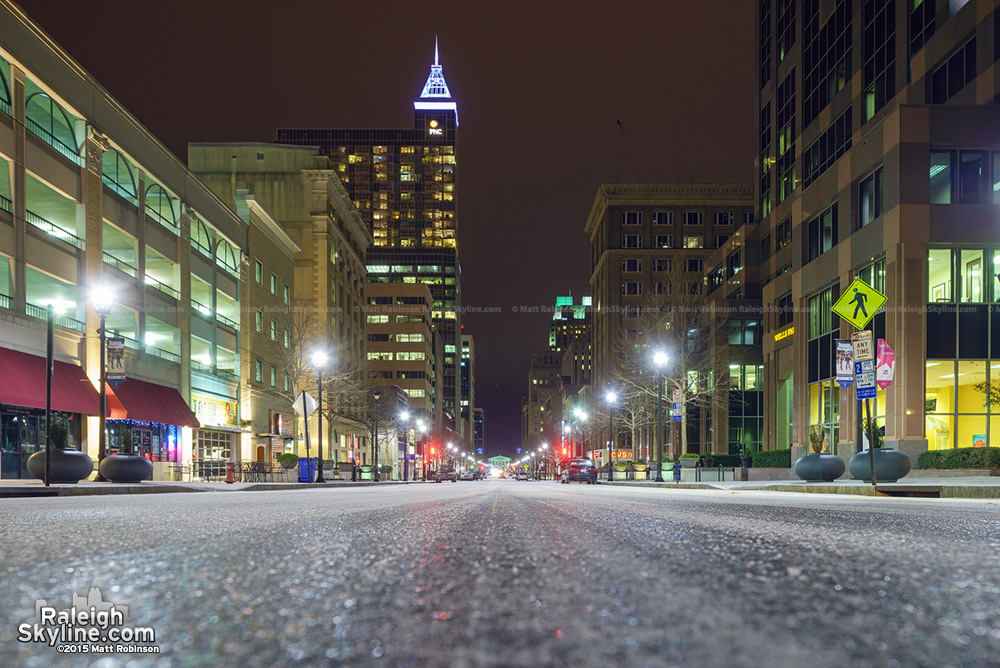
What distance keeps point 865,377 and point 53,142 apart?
→ 112ft

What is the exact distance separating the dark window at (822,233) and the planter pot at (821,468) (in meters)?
18.6

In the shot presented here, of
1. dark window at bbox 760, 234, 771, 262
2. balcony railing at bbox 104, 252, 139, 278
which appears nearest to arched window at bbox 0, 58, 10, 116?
balcony railing at bbox 104, 252, 139, 278

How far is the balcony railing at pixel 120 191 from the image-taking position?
37.3 meters

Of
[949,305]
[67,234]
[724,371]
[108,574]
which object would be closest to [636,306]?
[724,371]

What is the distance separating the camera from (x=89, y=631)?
121 centimetres

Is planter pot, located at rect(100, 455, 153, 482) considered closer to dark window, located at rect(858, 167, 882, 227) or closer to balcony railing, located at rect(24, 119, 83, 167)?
balcony railing, located at rect(24, 119, 83, 167)

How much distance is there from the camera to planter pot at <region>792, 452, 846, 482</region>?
25422mm

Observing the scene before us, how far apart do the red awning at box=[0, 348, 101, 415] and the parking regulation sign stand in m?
27.5

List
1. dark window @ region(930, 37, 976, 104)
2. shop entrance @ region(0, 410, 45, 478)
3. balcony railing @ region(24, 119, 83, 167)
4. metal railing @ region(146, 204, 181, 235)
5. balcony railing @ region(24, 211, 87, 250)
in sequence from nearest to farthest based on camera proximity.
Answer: shop entrance @ region(0, 410, 45, 478)
balcony railing @ region(24, 211, 87, 250)
balcony railing @ region(24, 119, 83, 167)
dark window @ region(930, 37, 976, 104)
metal railing @ region(146, 204, 181, 235)

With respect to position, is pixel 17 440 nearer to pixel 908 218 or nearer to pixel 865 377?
pixel 865 377

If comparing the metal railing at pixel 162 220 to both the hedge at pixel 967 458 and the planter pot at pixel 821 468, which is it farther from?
the hedge at pixel 967 458

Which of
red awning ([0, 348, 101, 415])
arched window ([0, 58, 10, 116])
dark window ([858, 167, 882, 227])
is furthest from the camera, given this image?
dark window ([858, 167, 882, 227])

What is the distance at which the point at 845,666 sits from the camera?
3.26 feet

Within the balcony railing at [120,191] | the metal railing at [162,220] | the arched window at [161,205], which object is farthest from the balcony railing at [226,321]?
the balcony railing at [120,191]
